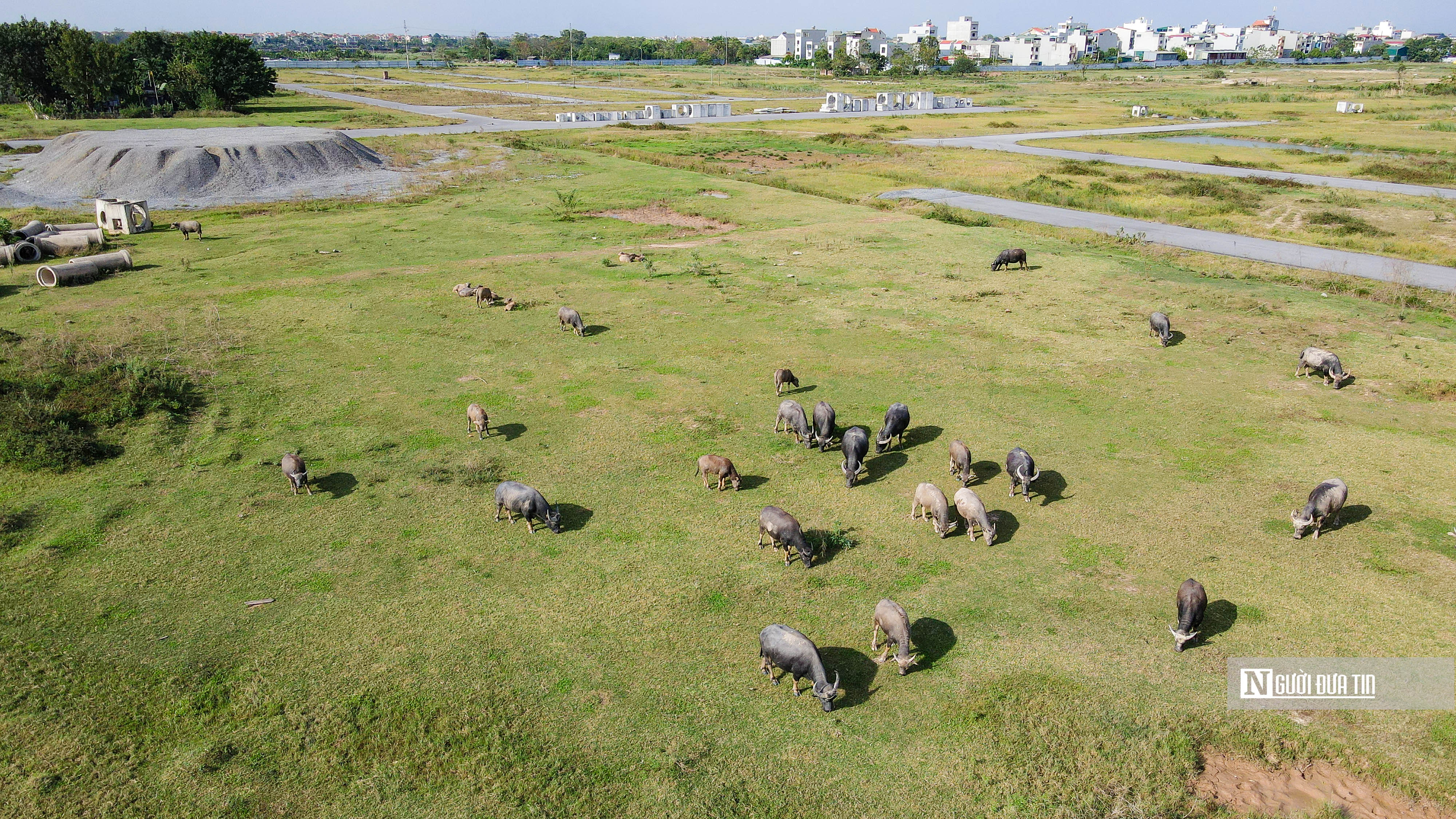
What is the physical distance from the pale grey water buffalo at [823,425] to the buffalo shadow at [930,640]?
5823mm

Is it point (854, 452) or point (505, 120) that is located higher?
point (505, 120)

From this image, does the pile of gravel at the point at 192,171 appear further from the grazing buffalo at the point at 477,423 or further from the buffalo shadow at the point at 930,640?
the buffalo shadow at the point at 930,640

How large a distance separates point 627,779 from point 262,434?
43.0 feet

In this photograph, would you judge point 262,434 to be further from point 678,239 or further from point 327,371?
point 678,239

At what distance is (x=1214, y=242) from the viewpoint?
3559cm

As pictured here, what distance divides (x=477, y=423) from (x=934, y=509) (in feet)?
33.0

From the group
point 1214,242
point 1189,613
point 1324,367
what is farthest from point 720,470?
point 1214,242

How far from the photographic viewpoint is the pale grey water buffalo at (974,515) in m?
13.7

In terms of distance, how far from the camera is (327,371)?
21.2 meters

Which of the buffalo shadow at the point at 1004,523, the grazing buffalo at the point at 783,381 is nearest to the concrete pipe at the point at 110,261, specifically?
the grazing buffalo at the point at 783,381

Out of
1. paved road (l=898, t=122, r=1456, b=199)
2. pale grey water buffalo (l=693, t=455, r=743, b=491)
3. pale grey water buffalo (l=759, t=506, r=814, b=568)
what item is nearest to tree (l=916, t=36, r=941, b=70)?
paved road (l=898, t=122, r=1456, b=199)

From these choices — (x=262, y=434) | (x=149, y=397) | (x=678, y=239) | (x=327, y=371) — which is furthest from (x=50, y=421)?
(x=678, y=239)

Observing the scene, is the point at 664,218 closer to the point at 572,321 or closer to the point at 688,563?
the point at 572,321

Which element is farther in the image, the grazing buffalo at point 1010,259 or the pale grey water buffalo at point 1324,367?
the grazing buffalo at point 1010,259
